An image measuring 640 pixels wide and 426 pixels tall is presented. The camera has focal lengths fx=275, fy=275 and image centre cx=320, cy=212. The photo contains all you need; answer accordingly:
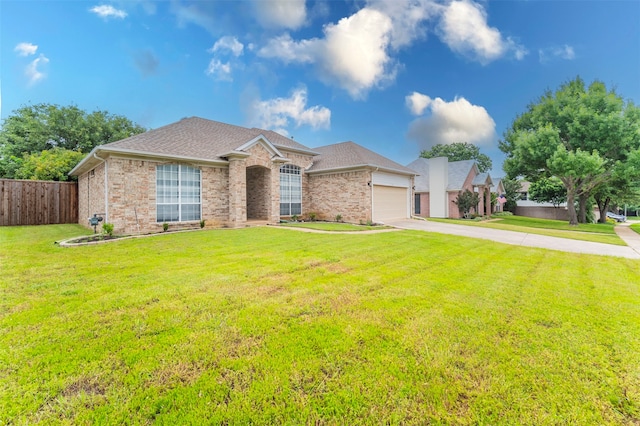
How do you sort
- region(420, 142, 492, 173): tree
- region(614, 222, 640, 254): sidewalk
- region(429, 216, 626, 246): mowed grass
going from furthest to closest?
region(420, 142, 492, 173): tree < region(429, 216, 626, 246): mowed grass < region(614, 222, 640, 254): sidewalk

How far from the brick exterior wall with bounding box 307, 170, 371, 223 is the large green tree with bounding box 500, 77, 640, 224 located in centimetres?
1389

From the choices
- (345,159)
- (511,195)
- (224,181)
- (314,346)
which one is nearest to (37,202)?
(224,181)

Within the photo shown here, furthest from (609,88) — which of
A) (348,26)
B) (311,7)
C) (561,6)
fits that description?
(311,7)

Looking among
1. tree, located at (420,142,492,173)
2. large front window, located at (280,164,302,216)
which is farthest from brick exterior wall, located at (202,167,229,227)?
tree, located at (420,142,492,173)

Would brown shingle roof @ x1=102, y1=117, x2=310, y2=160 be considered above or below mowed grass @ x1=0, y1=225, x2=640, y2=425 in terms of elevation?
above

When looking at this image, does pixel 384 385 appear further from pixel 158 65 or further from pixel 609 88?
pixel 609 88

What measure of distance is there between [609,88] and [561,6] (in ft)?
51.6

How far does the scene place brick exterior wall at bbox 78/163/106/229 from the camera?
12.3 meters

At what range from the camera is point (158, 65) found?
15633 mm

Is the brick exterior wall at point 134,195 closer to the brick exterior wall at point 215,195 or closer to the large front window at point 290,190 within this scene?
the brick exterior wall at point 215,195

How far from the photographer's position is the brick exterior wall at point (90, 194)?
483 inches

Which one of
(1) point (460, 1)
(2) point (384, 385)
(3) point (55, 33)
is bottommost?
(2) point (384, 385)

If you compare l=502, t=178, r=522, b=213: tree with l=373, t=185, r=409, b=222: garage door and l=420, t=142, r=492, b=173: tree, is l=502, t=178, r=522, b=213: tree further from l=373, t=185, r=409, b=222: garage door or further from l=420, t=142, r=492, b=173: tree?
l=373, t=185, r=409, b=222: garage door

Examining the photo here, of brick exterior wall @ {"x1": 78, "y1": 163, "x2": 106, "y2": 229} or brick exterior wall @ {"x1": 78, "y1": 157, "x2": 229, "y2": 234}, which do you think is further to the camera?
brick exterior wall @ {"x1": 78, "y1": 163, "x2": 106, "y2": 229}
